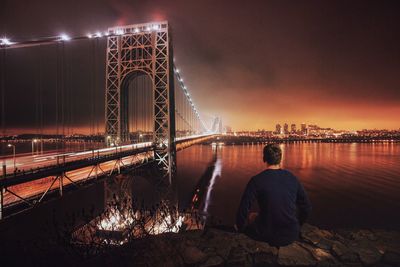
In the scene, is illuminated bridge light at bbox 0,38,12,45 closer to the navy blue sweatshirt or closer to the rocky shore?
the rocky shore

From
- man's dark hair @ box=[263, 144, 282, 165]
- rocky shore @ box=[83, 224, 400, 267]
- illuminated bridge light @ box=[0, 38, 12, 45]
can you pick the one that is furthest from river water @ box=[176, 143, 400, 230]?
man's dark hair @ box=[263, 144, 282, 165]

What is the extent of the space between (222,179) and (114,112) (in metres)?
26.9

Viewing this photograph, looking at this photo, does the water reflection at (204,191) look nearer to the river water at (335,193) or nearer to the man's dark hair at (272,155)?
the river water at (335,193)

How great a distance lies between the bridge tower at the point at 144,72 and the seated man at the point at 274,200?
1837 cm

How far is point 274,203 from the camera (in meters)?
2.49

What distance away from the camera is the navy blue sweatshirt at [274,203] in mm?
2482

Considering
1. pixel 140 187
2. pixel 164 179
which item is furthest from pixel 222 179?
pixel 164 179

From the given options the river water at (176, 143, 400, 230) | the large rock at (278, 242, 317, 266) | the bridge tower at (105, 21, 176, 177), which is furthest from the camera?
the river water at (176, 143, 400, 230)

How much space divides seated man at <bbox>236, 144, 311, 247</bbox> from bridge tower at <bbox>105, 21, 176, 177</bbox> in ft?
60.3

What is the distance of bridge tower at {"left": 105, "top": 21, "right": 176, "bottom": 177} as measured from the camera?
20.8 m

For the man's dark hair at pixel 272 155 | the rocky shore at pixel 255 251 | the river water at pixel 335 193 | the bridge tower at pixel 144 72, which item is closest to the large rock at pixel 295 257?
the rocky shore at pixel 255 251

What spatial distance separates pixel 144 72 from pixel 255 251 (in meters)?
20.2

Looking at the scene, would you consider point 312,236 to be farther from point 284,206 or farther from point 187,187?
point 187,187

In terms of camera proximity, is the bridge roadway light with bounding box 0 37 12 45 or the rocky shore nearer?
the rocky shore
